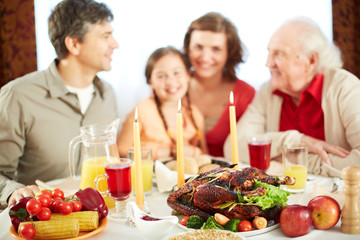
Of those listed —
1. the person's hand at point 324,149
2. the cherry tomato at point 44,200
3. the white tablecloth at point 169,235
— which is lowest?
the person's hand at point 324,149

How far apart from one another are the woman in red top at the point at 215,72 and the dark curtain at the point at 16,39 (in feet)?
3.37

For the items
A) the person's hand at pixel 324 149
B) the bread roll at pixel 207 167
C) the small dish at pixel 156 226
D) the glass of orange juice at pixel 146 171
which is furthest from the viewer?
the person's hand at pixel 324 149

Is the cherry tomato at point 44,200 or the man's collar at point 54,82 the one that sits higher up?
the man's collar at point 54,82

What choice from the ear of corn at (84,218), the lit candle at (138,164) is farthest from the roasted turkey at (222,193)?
the ear of corn at (84,218)

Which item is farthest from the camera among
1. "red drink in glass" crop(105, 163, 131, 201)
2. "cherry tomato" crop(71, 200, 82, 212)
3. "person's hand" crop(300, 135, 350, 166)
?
"person's hand" crop(300, 135, 350, 166)

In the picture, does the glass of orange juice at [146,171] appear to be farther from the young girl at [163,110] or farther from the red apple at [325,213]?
the young girl at [163,110]

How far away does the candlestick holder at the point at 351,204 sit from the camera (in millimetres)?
1171

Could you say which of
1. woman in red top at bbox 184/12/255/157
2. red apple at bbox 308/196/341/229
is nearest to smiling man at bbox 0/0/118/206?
woman in red top at bbox 184/12/255/157

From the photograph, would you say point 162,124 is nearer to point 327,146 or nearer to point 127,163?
point 327,146

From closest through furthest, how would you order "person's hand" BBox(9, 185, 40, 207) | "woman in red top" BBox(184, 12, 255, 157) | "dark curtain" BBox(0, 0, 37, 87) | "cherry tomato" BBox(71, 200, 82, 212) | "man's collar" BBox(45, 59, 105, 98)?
"cherry tomato" BBox(71, 200, 82, 212) < "person's hand" BBox(9, 185, 40, 207) < "man's collar" BBox(45, 59, 105, 98) < "dark curtain" BBox(0, 0, 37, 87) < "woman in red top" BBox(184, 12, 255, 157)

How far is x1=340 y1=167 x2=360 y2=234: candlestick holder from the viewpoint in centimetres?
117

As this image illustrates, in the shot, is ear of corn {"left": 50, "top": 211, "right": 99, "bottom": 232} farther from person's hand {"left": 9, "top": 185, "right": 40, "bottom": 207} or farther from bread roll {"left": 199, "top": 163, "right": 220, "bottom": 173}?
bread roll {"left": 199, "top": 163, "right": 220, "bottom": 173}

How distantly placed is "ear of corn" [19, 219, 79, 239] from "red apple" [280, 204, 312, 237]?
628 millimetres

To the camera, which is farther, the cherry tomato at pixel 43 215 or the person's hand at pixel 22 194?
the person's hand at pixel 22 194
